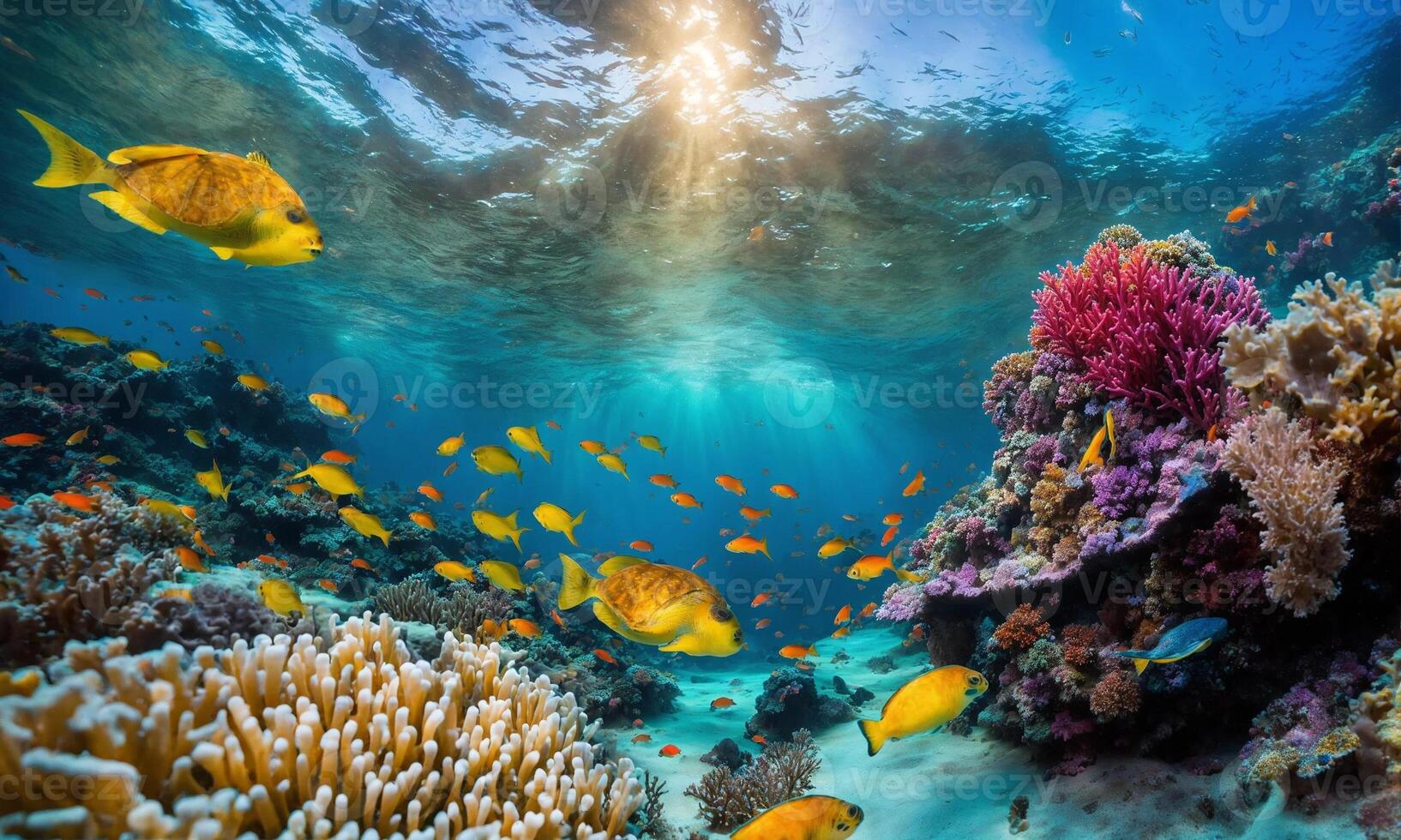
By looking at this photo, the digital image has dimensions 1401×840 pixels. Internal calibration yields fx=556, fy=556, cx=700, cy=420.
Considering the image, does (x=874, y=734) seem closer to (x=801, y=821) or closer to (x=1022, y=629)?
(x=801, y=821)

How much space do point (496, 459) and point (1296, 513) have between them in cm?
705

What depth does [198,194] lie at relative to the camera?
2279 mm

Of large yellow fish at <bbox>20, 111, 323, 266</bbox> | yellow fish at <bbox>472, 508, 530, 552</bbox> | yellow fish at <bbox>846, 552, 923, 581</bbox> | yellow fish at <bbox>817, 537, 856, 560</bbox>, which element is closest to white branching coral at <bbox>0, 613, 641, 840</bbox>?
large yellow fish at <bbox>20, 111, 323, 266</bbox>

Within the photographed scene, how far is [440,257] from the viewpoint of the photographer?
814 inches

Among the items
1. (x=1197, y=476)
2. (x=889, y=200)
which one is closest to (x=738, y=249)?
(x=889, y=200)

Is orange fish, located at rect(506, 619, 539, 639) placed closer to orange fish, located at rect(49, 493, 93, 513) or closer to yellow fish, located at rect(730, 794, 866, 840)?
orange fish, located at rect(49, 493, 93, 513)

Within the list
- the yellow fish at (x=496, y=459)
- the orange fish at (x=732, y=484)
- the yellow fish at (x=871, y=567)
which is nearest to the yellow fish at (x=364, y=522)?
the yellow fish at (x=496, y=459)

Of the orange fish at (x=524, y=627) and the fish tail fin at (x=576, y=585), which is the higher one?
the fish tail fin at (x=576, y=585)

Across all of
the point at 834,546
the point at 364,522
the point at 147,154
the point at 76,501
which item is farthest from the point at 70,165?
the point at 834,546

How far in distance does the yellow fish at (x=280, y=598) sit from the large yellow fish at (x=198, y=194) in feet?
11.2

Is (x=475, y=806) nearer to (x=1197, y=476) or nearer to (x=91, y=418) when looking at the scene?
(x=1197, y=476)

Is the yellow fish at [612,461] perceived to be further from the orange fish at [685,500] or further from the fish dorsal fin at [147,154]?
the fish dorsal fin at [147,154]

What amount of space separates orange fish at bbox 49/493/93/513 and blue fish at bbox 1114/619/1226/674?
8.63m

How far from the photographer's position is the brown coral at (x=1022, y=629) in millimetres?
4809
